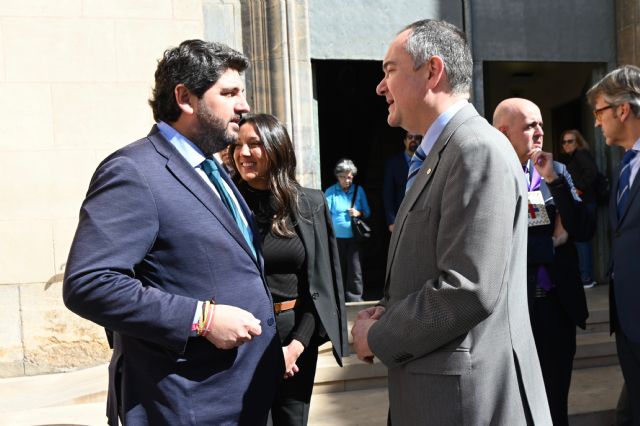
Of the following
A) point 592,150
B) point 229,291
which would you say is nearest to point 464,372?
point 229,291

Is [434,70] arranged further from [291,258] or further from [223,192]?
[291,258]

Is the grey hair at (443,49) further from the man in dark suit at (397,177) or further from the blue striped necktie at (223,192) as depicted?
the man in dark suit at (397,177)

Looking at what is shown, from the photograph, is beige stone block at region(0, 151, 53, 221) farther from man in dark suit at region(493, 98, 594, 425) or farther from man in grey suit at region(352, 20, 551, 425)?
man in grey suit at region(352, 20, 551, 425)

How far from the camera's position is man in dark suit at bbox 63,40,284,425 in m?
1.98

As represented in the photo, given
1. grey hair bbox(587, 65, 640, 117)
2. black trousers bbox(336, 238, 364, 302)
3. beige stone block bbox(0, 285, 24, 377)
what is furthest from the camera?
black trousers bbox(336, 238, 364, 302)

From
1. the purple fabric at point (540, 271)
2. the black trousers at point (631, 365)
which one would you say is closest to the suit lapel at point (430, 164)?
the purple fabric at point (540, 271)

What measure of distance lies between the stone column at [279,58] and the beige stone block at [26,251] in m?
2.33

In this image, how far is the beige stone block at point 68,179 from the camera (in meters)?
5.87

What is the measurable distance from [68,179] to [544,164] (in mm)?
4066

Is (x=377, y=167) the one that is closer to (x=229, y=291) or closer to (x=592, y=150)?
(x=592, y=150)

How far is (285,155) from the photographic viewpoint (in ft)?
11.2

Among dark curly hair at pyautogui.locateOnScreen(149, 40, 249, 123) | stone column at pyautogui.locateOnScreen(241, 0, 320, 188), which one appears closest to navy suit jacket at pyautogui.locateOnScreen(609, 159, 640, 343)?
dark curly hair at pyautogui.locateOnScreen(149, 40, 249, 123)

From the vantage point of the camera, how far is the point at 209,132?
232 centimetres

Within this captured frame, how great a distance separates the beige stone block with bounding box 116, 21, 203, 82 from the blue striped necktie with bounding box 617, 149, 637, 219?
13.0 feet
